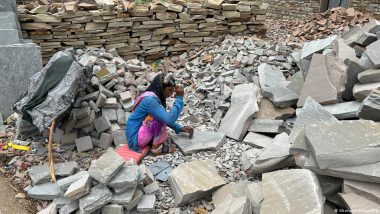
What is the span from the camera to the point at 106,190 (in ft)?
11.3

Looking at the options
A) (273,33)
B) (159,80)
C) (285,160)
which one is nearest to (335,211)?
(285,160)

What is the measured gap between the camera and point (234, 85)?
19.5 ft

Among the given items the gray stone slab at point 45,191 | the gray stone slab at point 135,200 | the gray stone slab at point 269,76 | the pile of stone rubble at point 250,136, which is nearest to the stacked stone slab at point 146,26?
the pile of stone rubble at point 250,136

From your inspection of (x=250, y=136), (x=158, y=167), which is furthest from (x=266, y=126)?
(x=158, y=167)

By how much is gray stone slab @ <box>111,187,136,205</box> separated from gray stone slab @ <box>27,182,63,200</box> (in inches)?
27.1

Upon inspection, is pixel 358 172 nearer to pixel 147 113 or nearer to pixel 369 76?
pixel 369 76

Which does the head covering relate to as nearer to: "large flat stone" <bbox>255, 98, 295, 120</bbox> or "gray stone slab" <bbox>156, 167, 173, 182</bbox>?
"gray stone slab" <bbox>156, 167, 173, 182</bbox>

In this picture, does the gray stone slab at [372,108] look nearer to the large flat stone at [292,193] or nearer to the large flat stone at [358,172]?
the large flat stone at [358,172]

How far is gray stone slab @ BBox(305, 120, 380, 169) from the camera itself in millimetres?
3064

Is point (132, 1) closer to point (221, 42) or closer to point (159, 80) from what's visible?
point (221, 42)

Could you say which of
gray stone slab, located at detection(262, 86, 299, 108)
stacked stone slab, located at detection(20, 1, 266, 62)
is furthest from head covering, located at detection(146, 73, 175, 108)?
Answer: stacked stone slab, located at detection(20, 1, 266, 62)

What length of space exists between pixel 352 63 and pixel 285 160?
1816 millimetres

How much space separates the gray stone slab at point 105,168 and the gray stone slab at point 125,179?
48mm

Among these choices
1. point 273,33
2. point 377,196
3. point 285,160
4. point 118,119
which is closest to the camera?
point 377,196
